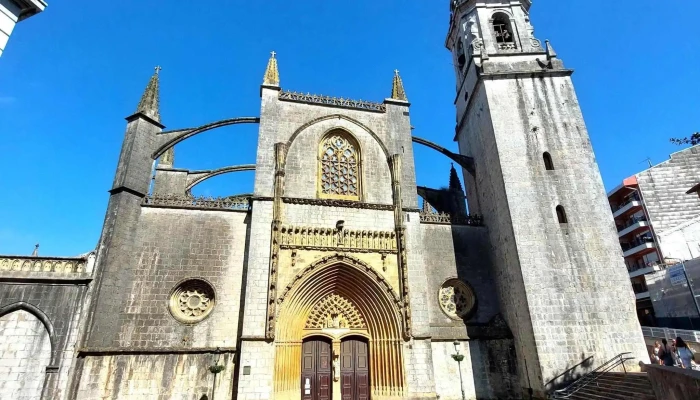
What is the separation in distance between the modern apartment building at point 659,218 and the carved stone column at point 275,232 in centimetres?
2697

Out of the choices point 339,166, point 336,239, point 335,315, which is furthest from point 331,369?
point 339,166

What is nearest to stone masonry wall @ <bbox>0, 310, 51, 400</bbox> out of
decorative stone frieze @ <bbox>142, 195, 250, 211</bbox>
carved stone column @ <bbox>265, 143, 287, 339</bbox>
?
decorative stone frieze @ <bbox>142, 195, 250, 211</bbox>

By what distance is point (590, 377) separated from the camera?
1084cm

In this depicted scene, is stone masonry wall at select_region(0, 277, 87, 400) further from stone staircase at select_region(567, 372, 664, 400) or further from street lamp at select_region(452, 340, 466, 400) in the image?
stone staircase at select_region(567, 372, 664, 400)

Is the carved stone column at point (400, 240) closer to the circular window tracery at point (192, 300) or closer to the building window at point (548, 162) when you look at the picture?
the building window at point (548, 162)

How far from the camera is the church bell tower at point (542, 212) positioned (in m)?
11.6

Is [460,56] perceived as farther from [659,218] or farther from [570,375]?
[659,218]

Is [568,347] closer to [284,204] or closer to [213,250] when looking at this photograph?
[284,204]

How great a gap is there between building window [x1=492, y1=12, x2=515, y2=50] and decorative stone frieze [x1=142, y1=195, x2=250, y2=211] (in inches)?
560

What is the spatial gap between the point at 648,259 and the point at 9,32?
35.9 m

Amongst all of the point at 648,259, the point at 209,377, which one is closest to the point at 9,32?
the point at 209,377

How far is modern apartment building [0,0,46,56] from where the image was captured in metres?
4.86

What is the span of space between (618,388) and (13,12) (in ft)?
49.2

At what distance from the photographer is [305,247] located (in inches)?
511
